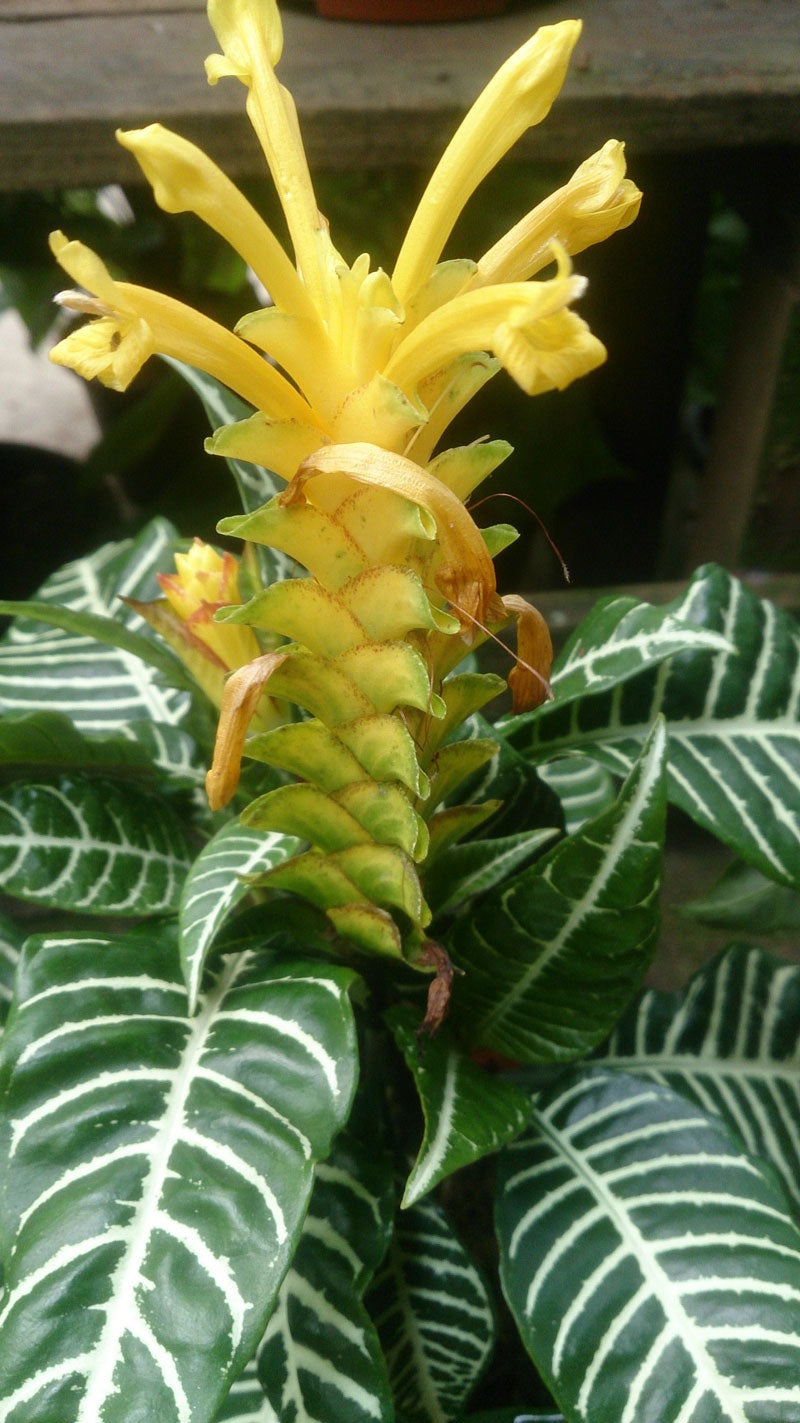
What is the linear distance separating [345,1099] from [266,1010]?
0.08m

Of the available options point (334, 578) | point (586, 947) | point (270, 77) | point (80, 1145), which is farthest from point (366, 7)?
point (80, 1145)

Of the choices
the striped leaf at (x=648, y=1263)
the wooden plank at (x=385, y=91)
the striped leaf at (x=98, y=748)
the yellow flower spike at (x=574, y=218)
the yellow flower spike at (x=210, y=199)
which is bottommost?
the striped leaf at (x=648, y=1263)

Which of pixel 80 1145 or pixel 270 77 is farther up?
pixel 270 77

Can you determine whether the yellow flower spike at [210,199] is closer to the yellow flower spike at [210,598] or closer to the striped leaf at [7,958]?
the yellow flower spike at [210,598]

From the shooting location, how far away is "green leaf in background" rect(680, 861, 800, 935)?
2.61 feet

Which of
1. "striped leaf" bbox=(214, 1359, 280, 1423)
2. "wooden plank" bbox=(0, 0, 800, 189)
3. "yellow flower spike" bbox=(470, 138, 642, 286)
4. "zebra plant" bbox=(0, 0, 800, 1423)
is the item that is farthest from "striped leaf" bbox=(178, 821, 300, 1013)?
"wooden plank" bbox=(0, 0, 800, 189)

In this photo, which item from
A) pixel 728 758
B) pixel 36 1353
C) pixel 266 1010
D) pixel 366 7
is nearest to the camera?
pixel 36 1353

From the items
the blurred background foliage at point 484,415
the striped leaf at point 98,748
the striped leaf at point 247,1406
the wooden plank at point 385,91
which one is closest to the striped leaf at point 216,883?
the striped leaf at point 98,748

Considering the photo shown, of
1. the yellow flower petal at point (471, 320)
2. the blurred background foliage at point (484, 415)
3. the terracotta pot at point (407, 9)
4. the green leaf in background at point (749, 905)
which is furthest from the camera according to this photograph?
the blurred background foliage at point (484, 415)

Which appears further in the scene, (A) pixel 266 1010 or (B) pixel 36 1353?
(A) pixel 266 1010

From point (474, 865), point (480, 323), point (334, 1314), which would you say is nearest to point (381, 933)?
point (474, 865)

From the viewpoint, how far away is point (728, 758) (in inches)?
27.4

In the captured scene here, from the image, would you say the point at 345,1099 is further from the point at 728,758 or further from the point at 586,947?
the point at 728,758

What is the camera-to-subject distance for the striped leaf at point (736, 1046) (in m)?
0.71
